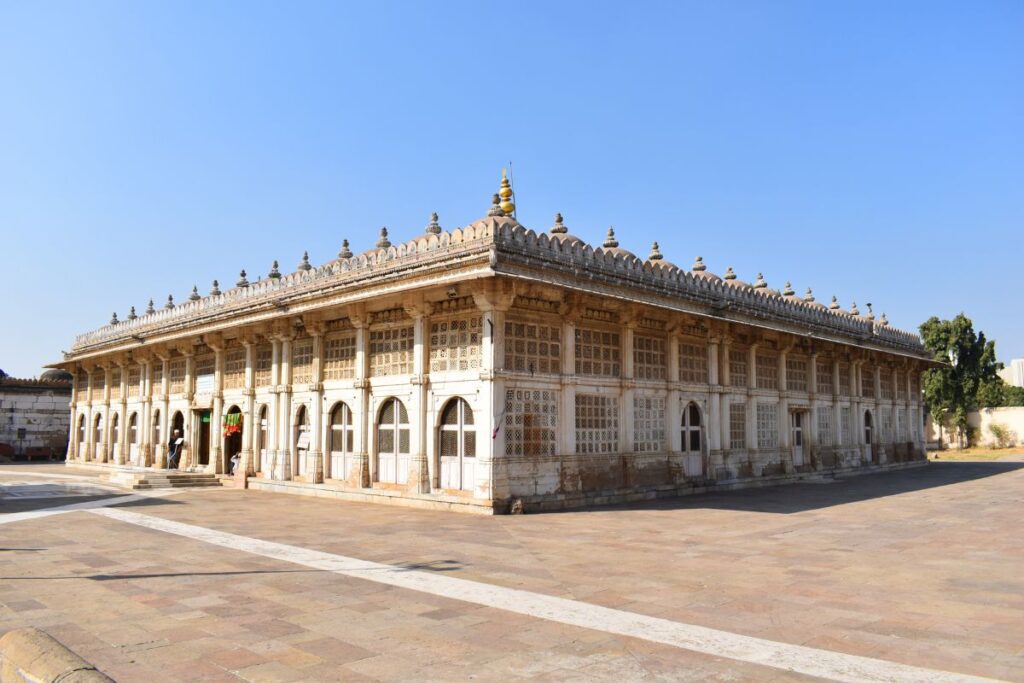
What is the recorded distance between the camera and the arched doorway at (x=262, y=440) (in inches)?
929

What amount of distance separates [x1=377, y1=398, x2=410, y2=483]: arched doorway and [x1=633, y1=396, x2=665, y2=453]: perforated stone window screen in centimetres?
609

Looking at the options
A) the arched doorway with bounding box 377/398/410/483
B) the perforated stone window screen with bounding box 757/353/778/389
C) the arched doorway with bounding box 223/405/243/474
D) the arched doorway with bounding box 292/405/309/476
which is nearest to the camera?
the arched doorway with bounding box 377/398/410/483

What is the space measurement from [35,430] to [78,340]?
1370 centimetres

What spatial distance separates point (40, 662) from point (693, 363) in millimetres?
19741

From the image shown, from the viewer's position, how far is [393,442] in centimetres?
1908

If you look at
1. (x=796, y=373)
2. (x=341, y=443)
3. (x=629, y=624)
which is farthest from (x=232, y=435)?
(x=629, y=624)

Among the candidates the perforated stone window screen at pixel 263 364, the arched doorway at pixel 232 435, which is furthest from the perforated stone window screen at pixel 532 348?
the arched doorway at pixel 232 435

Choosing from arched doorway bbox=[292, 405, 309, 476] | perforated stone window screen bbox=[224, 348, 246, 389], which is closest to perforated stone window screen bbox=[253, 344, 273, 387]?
perforated stone window screen bbox=[224, 348, 246, 389]

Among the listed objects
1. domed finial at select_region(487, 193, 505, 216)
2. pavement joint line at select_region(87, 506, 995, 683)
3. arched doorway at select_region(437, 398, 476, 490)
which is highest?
domed finial at select_region(487, 193, 505, 216)

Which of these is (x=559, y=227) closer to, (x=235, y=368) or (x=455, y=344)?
(x=455, y=344)

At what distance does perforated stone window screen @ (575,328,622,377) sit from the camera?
1822 cm

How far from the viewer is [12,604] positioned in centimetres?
779

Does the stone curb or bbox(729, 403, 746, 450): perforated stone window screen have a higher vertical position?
bbox(729, 403, 746, 450): perforated stone window screen

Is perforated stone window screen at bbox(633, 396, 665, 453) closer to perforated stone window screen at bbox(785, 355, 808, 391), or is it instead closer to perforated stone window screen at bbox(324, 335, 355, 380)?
perforated stone window screen at bbox(785, 355, 808, 391)
